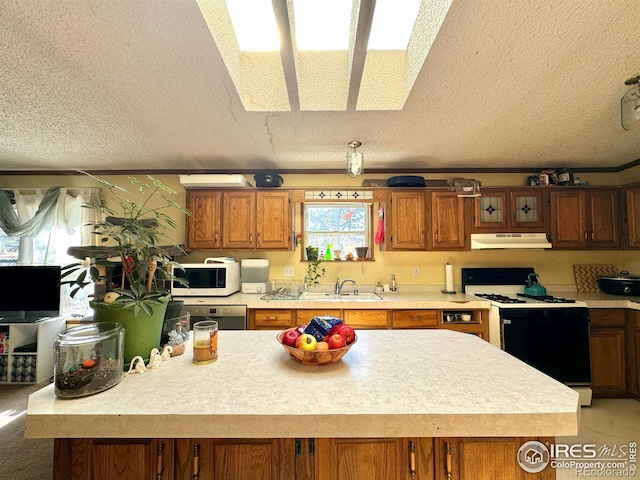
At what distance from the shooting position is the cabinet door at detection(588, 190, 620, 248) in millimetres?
2855

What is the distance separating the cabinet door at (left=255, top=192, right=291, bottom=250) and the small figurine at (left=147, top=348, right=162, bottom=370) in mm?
1945

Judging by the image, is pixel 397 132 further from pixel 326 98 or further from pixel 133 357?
pixel 133 357

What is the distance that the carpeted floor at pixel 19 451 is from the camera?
5.57 feet

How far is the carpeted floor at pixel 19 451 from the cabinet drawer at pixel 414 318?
2.71 metres

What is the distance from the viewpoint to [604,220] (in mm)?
2863

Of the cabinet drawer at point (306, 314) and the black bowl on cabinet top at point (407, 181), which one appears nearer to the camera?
the cabinet drawer at point (306, 314)

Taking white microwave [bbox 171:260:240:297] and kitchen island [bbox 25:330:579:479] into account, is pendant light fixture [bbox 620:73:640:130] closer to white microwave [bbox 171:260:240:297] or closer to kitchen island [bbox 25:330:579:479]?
kitchen island [bbox 25:330:579:479]

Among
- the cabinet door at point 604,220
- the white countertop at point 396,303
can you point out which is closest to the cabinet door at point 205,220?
the white countertop at point 396,303

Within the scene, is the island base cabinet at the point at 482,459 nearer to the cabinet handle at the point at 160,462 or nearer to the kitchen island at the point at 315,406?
the kitchen island at the point at 315,406

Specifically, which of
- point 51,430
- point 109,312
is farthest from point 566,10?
point 51,430

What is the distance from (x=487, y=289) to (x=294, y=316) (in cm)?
228

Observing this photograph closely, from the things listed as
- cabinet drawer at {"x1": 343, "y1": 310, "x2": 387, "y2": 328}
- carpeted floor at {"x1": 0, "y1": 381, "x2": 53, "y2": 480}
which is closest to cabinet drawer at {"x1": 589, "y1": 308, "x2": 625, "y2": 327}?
cabinet drawer at {"x1": 343, "y1": 310, "x2": 387, "y2": 328}

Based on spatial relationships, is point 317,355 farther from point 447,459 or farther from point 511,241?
point 511,241

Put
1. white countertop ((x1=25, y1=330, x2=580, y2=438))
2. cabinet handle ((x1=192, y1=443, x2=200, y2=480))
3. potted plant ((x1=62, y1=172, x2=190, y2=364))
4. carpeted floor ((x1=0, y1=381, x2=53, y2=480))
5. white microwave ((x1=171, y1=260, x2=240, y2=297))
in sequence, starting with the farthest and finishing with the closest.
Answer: white microwave ((x1=171, y1=260, x2=240, y2=297)) → carpeted floor ((x1=0, y1=381, x2=53, y2=480)) → potted plant ((x1=62, y1=172, x2=190, y2=364)) → cabinet handle ((x1=192, y1=443, x2=200, y2=480)) → white countertop ((x1=25, y1=330, x2=580, y2=438))
